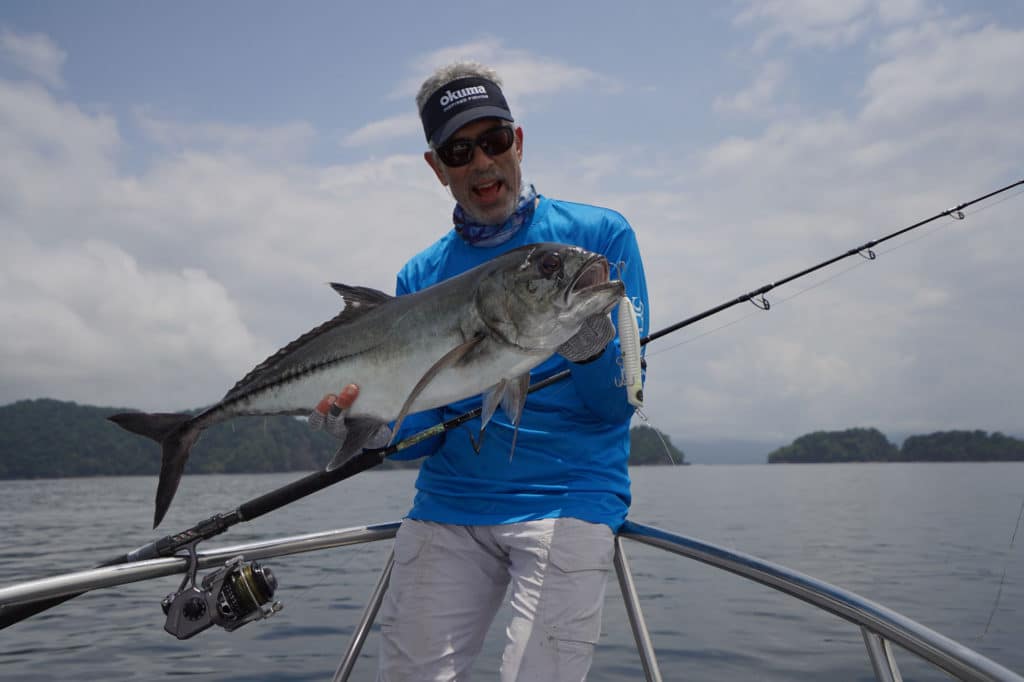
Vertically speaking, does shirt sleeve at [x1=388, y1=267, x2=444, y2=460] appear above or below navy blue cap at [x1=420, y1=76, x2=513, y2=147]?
below

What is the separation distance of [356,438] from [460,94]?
177 cm

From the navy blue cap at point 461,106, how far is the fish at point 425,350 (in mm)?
946

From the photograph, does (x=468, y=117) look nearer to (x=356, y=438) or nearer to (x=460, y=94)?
(x=460, y=94)

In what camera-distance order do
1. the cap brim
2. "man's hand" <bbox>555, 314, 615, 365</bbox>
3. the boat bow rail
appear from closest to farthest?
the boat bow rail → "man's hand" <bbox>555, 314, 615, 365</bbox> → the cap brim

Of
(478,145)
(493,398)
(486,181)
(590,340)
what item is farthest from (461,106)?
(493,398)

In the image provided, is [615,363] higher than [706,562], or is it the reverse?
[615,363]

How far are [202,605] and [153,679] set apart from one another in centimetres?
680

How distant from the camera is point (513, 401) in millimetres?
2895

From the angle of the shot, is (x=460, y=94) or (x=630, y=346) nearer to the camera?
(x=630, y=346)

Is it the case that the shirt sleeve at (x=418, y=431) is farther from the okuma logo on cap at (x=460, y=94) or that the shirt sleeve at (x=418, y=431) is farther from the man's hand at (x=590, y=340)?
the okuma logo on cap at (x=460, y=94)

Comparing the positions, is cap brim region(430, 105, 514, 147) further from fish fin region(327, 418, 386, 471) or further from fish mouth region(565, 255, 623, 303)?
fish fin region(327, 418, 386, 471)

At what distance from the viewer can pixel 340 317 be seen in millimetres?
3395

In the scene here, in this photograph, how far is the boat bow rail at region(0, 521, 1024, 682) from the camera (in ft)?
6.63

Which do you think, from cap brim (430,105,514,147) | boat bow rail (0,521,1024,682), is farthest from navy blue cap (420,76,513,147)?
boat bow rail (0,521,1024,682)
